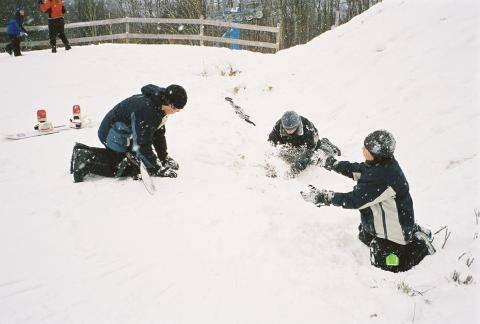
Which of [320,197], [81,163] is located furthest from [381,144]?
[81,163]

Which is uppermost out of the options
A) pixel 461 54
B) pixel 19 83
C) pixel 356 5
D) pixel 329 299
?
pixel 356 5

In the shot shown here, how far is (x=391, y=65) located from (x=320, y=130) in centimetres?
221

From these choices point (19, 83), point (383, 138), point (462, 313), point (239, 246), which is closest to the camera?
point (462, 313)

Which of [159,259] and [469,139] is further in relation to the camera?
[469,139]

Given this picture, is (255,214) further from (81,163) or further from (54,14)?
(54,14)

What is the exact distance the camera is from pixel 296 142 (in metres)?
5.93

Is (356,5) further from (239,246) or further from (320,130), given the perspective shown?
(239,246)

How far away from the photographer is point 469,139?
17.1 ft

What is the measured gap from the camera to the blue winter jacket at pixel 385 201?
3246mm

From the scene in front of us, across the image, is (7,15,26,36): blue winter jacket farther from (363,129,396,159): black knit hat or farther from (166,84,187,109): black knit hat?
(363,129,396,159): black knit hat

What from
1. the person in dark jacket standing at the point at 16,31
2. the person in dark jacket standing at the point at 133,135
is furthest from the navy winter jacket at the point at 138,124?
the person in dark jacket standing at the point at 16,31

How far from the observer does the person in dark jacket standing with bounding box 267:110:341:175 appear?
5.71 meters

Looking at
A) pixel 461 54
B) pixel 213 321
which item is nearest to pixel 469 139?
pixel 461 54

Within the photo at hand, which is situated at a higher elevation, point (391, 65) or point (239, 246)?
point (391, 65)
